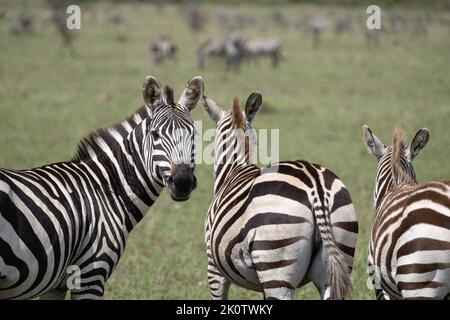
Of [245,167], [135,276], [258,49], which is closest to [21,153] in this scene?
[135,276]

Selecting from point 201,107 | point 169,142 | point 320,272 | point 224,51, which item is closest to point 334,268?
point 320,272

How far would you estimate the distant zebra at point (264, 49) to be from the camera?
24.9 meters

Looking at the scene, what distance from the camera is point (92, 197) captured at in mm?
4016

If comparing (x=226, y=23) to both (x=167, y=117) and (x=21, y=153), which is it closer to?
(x=21, y=153)

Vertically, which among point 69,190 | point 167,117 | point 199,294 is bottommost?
point 199,294

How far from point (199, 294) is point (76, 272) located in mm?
2136

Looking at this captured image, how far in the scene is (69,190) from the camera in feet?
12.8

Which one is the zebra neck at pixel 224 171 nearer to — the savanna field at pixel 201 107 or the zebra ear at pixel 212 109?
the zebra ear at pixel 212 109

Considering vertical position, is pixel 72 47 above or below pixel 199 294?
above

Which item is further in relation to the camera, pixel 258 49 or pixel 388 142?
pixel 258 49

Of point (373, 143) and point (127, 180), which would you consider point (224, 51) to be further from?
point (127, 180)

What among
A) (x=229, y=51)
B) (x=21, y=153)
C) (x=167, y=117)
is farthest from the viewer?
(x=229, y=51)

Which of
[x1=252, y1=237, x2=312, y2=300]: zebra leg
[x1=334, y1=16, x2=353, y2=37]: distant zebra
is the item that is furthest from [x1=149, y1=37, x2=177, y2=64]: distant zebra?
[x1=252, y1=237, x2=312, y2=300]: zebra leg

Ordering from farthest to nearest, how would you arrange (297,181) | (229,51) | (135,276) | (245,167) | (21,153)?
(229,51) → (21,153) → (135,276) → (245,167) → (297,181)
